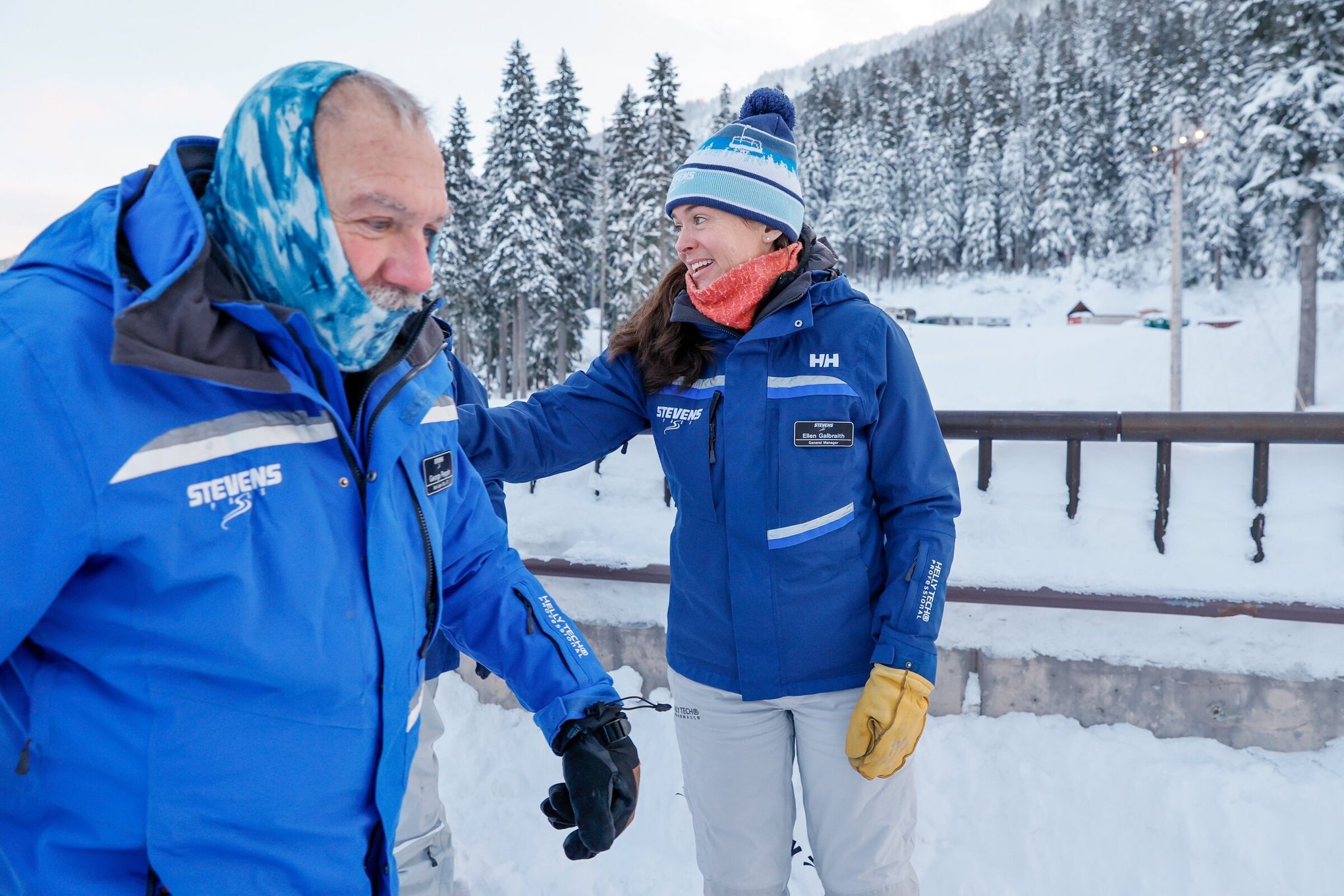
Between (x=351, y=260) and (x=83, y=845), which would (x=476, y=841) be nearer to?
(x=83, y=845)

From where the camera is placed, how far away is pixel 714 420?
2.55m

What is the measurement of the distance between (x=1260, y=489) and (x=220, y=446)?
4.48m

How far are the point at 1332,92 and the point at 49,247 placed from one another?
3306cm

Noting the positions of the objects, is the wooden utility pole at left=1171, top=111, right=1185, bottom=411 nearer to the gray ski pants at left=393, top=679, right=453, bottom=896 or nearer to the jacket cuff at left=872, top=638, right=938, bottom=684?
the jacket cuff at left=872, top=638, right=938, bottom=684

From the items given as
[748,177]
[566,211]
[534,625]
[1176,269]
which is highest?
[566,211]

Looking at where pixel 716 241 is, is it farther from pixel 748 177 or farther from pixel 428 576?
pixel 428 576

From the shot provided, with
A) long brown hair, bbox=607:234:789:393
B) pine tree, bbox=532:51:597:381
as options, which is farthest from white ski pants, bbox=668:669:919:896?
pine tree, bbox=532:51:597:381

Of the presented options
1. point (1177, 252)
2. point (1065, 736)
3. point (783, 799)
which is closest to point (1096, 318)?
point (1177, 252)

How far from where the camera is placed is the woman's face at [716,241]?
262cm

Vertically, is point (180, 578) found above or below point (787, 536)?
above

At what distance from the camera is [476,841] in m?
3.94

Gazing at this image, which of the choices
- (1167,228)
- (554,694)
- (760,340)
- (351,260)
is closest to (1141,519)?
(760,340)

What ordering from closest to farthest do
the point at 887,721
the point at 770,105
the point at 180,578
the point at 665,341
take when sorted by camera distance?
the point at 180,578
the point at 887,721
the point at 665,341
the point at 770,105

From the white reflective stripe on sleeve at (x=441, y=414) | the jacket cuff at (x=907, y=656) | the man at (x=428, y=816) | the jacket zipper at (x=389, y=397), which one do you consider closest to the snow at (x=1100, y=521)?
the man at (x=428, y=816)
